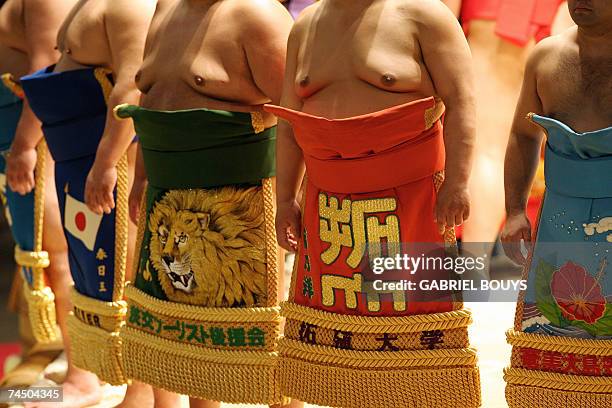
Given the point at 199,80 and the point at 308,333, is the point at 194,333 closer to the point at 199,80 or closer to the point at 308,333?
the point at 308,333

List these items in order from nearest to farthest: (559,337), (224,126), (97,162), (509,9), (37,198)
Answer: (559,337) < (224,126) < (97,162) < (37,198) < (509,9)

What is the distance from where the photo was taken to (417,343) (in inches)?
96.3

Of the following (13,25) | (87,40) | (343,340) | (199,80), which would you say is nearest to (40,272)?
(13,25)

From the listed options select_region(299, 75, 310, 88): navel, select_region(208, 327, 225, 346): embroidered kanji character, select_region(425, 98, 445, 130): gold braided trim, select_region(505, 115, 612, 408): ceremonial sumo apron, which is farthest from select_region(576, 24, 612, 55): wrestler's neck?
select_region(208, 327, 225, 346): embroidered kanji character

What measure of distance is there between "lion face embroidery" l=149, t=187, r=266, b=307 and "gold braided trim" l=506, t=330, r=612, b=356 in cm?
66

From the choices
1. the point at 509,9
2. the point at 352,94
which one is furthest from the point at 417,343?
the point at 509,9

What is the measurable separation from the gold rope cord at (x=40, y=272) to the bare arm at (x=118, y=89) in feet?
2.27

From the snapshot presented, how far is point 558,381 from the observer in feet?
7.63

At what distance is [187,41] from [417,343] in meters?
0.94

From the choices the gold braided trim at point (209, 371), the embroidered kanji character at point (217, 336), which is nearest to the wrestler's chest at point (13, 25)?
the gold braided trim at point (209, 371)

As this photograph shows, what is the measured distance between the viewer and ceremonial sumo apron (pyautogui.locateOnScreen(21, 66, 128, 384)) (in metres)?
3.09

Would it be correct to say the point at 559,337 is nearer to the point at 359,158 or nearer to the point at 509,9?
the point at 359,158

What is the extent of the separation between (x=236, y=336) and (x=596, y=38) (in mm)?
1120

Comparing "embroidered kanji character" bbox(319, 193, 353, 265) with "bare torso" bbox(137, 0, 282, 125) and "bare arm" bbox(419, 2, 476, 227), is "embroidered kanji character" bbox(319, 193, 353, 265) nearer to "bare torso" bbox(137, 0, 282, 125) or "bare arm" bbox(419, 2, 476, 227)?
"bare arm" bbox(419, 2, 476, 227)
